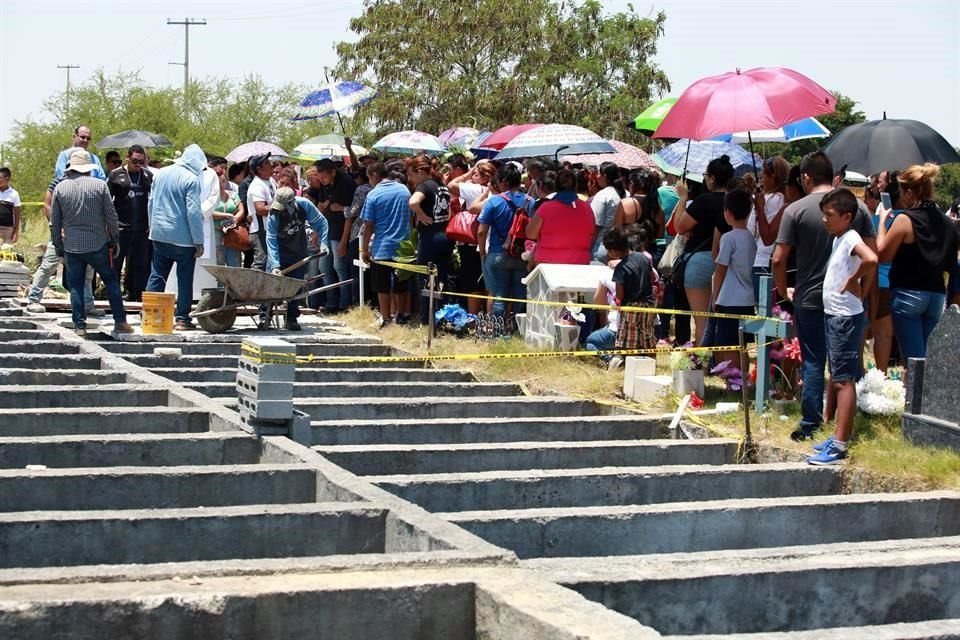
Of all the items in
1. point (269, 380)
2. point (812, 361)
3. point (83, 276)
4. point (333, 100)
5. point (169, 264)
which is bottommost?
point (269, 380)

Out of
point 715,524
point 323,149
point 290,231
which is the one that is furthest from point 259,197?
point 715,524

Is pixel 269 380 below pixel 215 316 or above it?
above

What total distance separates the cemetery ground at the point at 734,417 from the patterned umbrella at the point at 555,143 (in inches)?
113

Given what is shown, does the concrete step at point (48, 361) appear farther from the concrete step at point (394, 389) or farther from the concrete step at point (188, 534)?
the concrete step at point (188, 534)

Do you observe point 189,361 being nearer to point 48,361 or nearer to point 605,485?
point 48,361

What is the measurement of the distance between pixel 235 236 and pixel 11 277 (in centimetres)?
334

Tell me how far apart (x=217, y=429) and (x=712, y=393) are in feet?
12.6

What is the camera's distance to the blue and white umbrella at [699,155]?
14844 mm

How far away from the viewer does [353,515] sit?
20.5ft

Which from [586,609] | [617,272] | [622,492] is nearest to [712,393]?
[617,272]

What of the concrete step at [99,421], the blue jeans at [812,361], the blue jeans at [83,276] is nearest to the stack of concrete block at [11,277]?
the blue jeans at [83,276]

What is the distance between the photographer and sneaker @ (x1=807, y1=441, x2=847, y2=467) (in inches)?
321

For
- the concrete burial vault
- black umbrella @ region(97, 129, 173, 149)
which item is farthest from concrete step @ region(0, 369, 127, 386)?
black umbrella @ region(97, 129, 173, 149)

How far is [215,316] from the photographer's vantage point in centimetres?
1380
